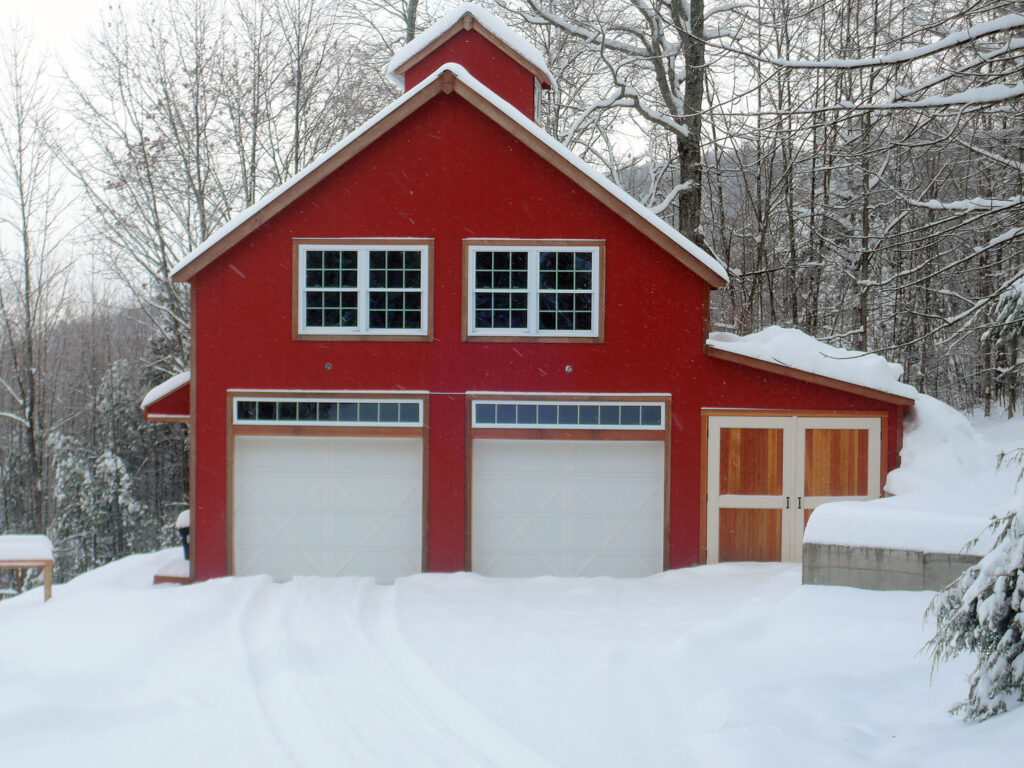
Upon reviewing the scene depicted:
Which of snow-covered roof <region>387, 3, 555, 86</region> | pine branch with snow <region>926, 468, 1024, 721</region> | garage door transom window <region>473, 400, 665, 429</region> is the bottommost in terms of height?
pine branch with snow <region>926, 468, 1024, 721</region>

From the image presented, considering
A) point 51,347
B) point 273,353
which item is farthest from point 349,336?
point 51,347

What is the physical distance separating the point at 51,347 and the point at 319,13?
21388mm

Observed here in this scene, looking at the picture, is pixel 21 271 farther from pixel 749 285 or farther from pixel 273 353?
pixel 749 285

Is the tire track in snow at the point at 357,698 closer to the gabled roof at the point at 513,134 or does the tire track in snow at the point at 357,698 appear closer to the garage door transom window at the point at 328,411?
the garage door transom window at the point at 328,411

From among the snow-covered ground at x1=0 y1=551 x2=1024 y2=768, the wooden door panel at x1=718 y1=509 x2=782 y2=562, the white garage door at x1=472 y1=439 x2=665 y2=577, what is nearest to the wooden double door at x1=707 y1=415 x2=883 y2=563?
the wooden door panel at x1=718 y1=509 x2=782 y2=562

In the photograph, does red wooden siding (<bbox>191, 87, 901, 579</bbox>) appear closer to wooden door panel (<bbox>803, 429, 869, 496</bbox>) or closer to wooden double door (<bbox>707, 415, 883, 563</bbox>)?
wooden double door (<bbox>707, 415, 883, 563</bbox>)

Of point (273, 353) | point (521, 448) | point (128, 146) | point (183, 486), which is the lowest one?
point (183, 486)

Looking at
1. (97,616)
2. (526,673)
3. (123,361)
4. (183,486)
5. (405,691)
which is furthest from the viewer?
(123,361)

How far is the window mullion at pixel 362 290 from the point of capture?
1299 centimetres

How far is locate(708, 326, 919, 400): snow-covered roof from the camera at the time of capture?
1275 centimetres

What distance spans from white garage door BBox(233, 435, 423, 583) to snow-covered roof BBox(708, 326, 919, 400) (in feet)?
16.9

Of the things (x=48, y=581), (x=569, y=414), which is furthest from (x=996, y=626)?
(x=48, y=581)

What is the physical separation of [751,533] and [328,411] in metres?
6.52

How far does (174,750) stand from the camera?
20.9 feet
